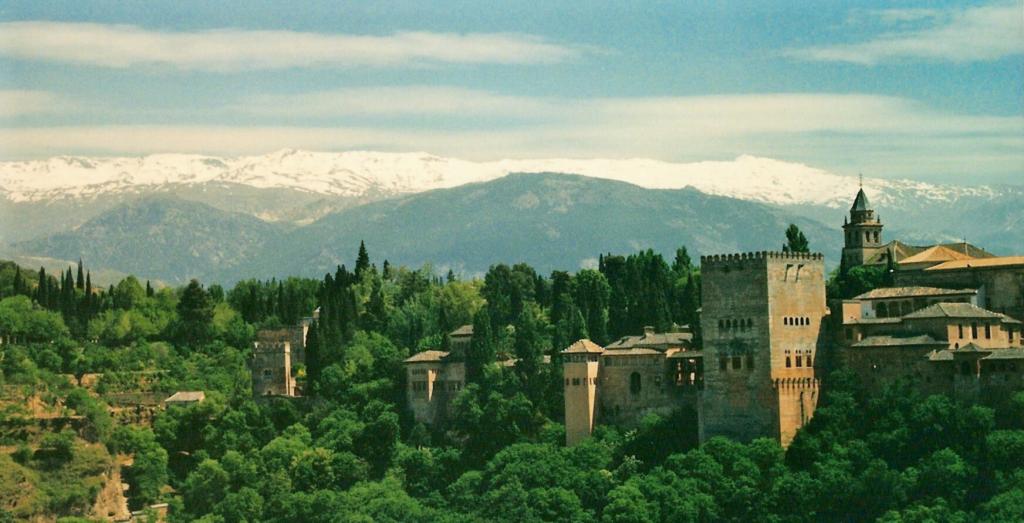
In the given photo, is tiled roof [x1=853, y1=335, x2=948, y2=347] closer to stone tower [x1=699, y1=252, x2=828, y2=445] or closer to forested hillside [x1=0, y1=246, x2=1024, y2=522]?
forested hillside [x1=0, y1=246, x2=1024, y2=522]

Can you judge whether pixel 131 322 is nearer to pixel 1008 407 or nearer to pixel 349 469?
pixel 349 469

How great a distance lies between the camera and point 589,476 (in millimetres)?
76938

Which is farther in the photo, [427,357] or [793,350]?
[427,357]

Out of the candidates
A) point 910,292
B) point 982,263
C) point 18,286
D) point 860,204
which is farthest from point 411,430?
point 18,286

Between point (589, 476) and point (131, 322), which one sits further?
point (131, 322)

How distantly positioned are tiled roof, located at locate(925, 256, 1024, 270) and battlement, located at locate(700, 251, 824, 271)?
707cm

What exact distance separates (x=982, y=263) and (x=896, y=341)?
887 cm

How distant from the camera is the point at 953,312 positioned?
73.2 metres

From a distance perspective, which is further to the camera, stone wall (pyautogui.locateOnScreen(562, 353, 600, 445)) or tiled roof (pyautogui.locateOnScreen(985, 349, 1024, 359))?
stone wall (pyautogui.locateOnScreen(562, 353, 600, 445))

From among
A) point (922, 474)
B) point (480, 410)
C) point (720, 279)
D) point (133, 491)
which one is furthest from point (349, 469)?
point (922, 474)

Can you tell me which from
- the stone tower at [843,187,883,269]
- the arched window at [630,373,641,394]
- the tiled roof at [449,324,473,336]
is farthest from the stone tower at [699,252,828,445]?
the stone tower at [843,187,883,269]

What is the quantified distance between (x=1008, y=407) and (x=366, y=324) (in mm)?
45527

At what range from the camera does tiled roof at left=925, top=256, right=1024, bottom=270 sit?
7888 centimetres

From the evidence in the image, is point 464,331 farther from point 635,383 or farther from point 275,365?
point 635,383
